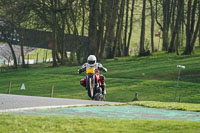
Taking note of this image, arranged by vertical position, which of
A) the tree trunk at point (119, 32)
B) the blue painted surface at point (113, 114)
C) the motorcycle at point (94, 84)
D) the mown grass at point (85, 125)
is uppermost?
the mown grass at point (85, 125)

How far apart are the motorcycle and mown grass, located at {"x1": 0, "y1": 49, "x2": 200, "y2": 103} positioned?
11.6 m

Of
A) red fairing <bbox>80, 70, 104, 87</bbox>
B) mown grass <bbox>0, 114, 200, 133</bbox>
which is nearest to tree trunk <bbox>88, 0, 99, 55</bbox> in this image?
red fairing <bbox>80, 70, 104, 87</bbox>

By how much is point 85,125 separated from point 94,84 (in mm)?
10807

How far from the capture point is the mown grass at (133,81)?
3662 cm

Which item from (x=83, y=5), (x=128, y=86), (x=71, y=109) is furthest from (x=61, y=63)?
(x=71, y=109)

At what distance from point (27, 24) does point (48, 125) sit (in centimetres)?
4939

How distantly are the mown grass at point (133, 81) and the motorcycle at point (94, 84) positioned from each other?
11.6 meters

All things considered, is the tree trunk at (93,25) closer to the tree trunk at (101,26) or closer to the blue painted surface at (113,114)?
the tree trunk at (101,26)

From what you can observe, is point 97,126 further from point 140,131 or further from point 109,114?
point 109,114

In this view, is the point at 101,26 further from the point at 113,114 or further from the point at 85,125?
the point at 85,125

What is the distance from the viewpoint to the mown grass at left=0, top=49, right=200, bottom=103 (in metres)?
36.6

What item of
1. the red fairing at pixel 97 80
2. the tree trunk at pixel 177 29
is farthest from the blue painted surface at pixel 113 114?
the tree trunk at pixel 177 29

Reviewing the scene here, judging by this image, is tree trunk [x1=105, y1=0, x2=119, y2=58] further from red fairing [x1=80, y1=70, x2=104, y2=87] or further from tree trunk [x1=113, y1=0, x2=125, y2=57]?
red fairing [x1=80, y1=70, x2=104, y2=87]

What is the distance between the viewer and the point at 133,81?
42.8 meters
